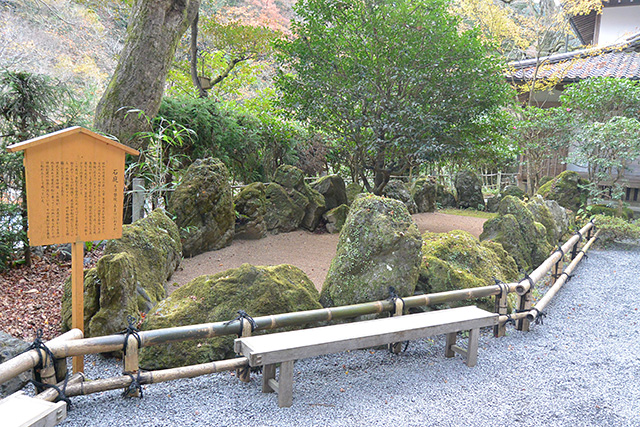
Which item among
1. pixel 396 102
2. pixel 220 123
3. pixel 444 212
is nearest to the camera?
pixel 396 102

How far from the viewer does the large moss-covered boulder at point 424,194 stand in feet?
38.7

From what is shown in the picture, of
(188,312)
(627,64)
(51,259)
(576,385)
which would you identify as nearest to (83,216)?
(188,312)

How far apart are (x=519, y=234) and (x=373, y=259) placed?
350 centimetres

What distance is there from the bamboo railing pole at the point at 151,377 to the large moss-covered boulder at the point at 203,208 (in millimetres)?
3439

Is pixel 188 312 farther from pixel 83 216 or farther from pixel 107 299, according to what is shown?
pixel 83 216

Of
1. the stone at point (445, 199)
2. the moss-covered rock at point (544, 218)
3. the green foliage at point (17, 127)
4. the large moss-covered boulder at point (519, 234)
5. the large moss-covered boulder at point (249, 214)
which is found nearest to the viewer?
the green foliage at point (17, 127)

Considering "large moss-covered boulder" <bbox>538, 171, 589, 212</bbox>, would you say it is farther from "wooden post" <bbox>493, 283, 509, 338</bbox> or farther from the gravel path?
"wooden post" <bbox>493, 283, 509, 338</bbox>

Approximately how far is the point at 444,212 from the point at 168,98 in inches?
313

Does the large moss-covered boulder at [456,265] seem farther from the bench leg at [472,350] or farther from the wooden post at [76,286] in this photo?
the wooden post at [76,286]

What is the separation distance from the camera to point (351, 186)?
9.84 meters

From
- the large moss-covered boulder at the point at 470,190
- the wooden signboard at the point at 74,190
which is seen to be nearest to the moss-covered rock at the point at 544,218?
the large moss-covered boulder at the point at 470,190

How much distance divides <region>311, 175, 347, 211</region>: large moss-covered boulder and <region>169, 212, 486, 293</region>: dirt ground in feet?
3.12

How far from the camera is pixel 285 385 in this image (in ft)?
Answer: 9.00

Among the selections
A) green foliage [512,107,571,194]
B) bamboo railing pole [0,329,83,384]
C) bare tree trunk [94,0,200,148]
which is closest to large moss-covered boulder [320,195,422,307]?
bamboo railing pole [0,329,83,384]
